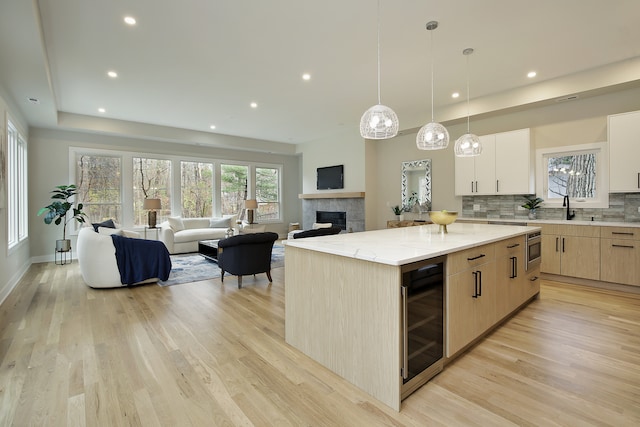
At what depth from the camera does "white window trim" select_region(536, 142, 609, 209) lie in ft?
14.5

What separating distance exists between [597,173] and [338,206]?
5094 millimetres

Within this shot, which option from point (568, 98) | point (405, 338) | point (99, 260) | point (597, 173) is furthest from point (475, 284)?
point (99, 260)

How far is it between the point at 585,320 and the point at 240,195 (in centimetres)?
812

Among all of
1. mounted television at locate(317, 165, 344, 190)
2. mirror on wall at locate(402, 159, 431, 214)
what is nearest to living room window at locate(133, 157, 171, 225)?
mounted television at locate(317, 165, 344, 190)

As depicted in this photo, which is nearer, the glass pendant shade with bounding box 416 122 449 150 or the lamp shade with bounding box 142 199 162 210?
the glass pendant shade with bounding box 416 122 449 150

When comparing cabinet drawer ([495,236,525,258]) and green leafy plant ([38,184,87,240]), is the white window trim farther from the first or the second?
green leafy plant ([38,184,87,240])

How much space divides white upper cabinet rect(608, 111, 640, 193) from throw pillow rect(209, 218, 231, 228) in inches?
297

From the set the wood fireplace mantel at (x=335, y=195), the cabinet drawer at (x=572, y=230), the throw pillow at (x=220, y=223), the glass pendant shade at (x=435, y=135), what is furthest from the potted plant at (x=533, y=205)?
the throw pillow at (x=220, y=223)

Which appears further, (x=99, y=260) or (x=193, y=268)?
(x=193, y=268)

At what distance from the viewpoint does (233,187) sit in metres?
9.08

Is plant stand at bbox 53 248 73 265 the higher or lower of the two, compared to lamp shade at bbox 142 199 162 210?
lower

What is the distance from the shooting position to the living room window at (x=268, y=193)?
961cm

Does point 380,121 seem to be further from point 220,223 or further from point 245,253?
point 220,223

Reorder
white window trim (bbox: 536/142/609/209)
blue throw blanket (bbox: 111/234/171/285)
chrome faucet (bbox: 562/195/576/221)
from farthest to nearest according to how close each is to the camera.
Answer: chrome faucet (bbox: 562/195/576/221) < white window trim (bbox: 536/142/609/209) < blue throw blanket (bbox: 111/234/171/285)
